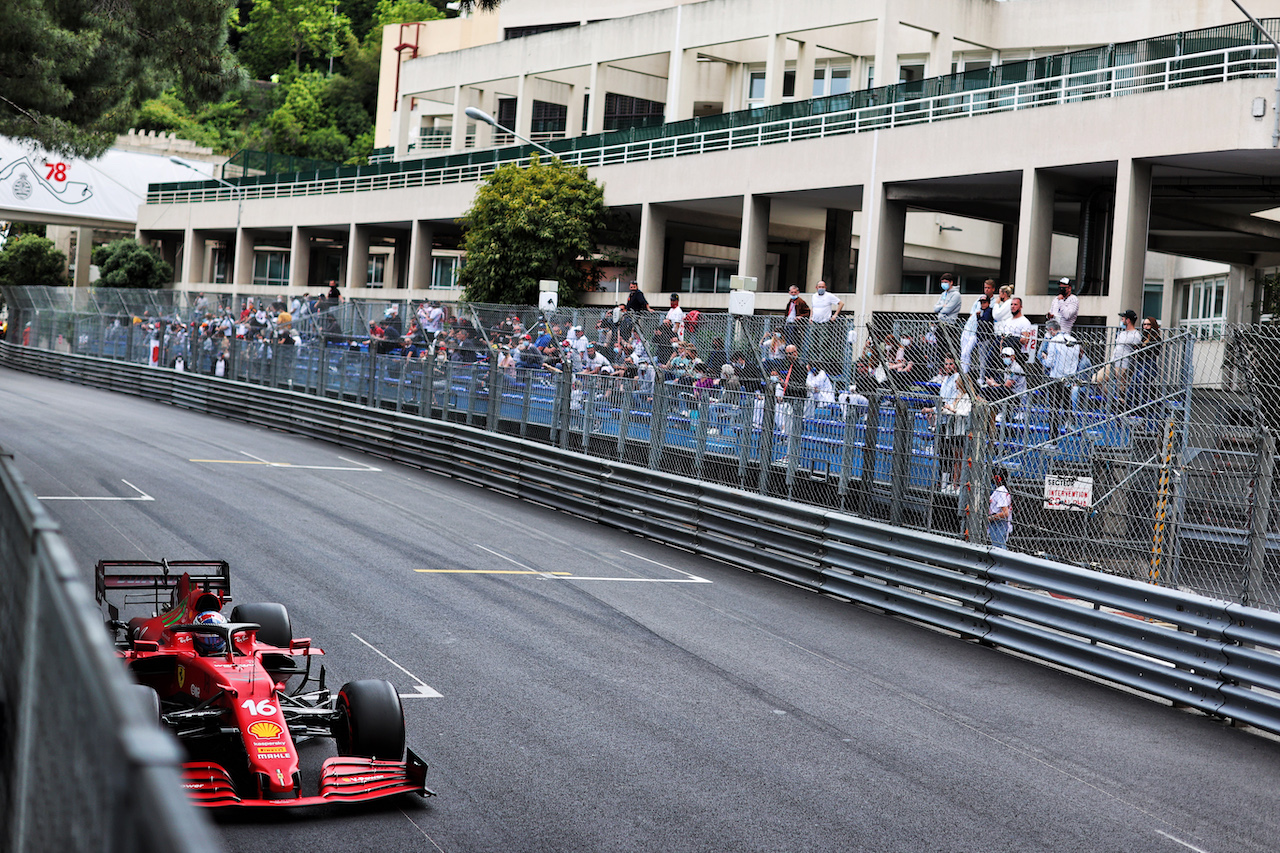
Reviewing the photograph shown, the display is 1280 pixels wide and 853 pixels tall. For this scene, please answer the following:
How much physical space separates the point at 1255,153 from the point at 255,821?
774 inches

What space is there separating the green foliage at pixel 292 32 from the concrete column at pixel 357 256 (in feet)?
164

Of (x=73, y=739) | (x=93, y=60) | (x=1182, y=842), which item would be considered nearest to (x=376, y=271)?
(x=93, y=60)

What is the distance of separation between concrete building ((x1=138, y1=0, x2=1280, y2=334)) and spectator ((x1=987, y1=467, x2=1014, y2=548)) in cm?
1146

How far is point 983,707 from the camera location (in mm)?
9328

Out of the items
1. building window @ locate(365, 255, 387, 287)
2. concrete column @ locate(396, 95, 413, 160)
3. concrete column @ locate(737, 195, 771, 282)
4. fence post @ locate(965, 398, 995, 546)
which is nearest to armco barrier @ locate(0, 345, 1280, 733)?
fence post @ locate(965, 398, 995, 546)

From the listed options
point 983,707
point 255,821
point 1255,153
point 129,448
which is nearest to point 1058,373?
point 983,707

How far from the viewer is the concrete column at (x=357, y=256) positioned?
47.3 meters

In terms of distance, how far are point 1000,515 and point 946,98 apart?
16.0 meters

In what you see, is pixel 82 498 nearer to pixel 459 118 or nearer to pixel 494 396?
pixel 494 396

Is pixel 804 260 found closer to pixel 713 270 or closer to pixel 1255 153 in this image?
pixel 713 270

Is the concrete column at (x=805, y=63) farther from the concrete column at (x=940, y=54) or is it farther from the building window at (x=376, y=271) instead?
the building window at (x=376, y=271)

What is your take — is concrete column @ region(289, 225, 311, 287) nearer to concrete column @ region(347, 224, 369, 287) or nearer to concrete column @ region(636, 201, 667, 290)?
concrete column @ region(347, 224, 369, 287)

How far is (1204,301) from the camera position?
130ft

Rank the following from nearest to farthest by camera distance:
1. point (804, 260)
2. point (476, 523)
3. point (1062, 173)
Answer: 1. point (476, 523)
2. point (1062, 173)
3. point (804, 260)
